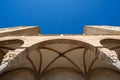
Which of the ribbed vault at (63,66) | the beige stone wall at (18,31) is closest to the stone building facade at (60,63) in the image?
the ribbed vault at (63,66)

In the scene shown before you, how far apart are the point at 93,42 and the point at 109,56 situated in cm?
240

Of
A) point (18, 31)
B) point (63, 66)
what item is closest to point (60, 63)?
point (63, 66)

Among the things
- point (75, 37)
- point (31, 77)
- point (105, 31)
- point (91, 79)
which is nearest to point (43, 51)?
point (31, 77)

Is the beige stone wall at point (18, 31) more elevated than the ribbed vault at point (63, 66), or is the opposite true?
the beige stone wall at point (18, 31)

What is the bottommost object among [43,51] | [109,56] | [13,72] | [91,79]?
[91,79]

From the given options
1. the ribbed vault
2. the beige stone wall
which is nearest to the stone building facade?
the ribbed vault

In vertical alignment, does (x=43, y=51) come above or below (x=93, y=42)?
below

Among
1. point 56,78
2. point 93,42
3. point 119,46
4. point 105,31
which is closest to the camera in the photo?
point 93,42

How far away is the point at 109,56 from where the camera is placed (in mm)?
8297

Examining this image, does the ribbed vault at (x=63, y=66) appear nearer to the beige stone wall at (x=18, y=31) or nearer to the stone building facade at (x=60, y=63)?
the stone building facade at (x=60, y=63)

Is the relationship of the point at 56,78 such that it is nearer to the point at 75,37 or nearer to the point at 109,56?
the point at 75,37

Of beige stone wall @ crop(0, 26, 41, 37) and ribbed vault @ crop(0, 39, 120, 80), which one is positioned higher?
beige stone wall @ crop(0, 26, 41, 37)

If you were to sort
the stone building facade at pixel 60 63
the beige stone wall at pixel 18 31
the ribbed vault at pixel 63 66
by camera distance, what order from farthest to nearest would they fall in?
1. the beige stone wall at pixel 18 31
2. the ribbed vault at pixel 63 66
3. the stone building facade at pixel 60 63

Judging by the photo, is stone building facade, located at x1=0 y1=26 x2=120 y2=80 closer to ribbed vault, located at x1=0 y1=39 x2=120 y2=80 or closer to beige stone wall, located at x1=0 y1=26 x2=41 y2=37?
ribbed vault, located at x1=0 y1=39 x2=120 y2=80
